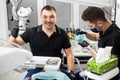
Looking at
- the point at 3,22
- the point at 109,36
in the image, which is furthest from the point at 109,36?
the point at 3,22

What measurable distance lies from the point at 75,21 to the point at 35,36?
3.53 feet

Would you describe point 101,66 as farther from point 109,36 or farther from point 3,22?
point 3,22

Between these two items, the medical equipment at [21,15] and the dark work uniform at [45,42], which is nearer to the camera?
the dark work uniform at [45,42]

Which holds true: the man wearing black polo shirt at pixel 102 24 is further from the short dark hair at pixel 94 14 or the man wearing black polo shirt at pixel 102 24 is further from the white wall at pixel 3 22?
the white wall at pixel 3 22

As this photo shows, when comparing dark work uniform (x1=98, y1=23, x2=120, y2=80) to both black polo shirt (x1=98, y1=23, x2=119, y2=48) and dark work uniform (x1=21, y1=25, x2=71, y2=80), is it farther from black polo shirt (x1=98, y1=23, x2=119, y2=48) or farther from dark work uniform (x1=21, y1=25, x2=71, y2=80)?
dark work uniform (x1=21, y1=25, x2=71, y2=80)

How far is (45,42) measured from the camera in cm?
198

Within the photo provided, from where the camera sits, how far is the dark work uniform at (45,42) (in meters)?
1.99

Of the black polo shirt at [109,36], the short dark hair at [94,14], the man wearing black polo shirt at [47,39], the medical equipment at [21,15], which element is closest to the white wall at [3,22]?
the man wearing black polo shirt at [47,39]

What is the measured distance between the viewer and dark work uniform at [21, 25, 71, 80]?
6.51 ft

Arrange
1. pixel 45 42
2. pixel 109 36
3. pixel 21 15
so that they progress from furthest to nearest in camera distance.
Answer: pixel 21 15 → pixel 45 42 → pixel 109 36

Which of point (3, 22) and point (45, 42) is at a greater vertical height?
point (3, 22)

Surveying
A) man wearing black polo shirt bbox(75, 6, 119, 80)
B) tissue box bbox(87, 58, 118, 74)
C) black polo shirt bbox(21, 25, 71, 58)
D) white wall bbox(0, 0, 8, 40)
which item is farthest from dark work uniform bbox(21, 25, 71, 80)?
tissue box bbox(87, 58, 118, 74)

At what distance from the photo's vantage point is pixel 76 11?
9.53 ft

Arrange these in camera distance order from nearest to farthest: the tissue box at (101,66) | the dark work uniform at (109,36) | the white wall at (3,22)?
1. the tissue box at (101,66)
2. the dark work uniform at (109,36)
3. the white wall at (3,22)
